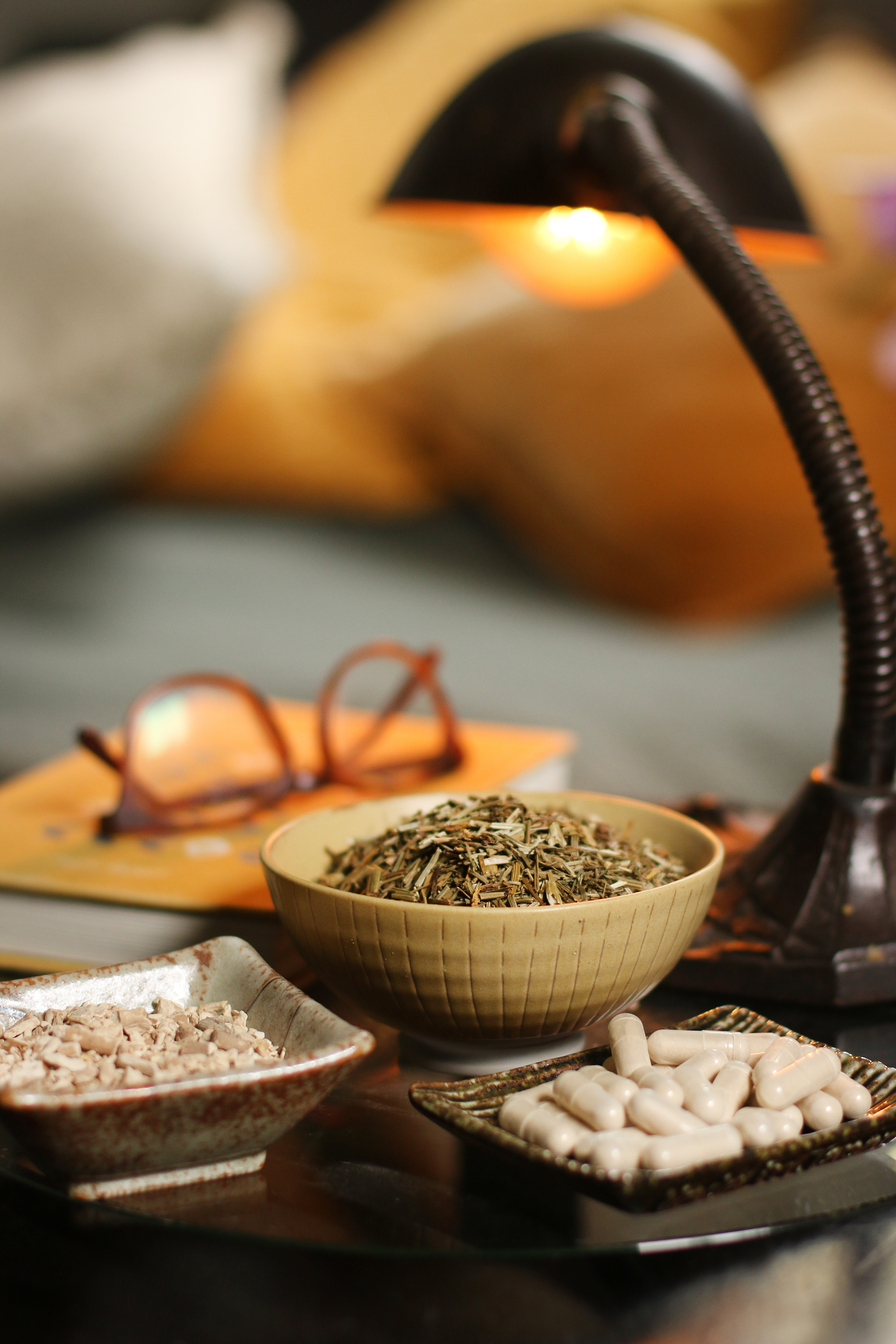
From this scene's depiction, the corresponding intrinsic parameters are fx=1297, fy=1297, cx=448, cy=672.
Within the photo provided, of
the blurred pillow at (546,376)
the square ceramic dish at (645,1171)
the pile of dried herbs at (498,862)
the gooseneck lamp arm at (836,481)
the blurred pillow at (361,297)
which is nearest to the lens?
the square ceramic dish at (645,1171)

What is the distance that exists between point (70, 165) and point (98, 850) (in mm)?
1148

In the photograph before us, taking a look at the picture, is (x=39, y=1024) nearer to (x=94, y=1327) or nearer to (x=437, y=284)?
(x=94, y=1327)

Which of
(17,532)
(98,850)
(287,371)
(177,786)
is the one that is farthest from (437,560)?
(98,850)

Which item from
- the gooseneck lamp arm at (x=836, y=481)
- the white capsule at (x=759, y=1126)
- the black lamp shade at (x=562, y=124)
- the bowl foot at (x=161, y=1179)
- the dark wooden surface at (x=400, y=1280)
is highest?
the black lamp shade at (x=562, y=124)

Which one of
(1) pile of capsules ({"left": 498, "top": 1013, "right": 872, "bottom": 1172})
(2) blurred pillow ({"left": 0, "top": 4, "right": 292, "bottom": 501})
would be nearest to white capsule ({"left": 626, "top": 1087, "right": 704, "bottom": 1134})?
(1) pile of capsules ({"left": 498, "top": 1013, "right": 872, "bottom": 1172})

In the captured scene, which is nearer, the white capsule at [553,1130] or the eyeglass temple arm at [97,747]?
the white capsule at [553,1130]

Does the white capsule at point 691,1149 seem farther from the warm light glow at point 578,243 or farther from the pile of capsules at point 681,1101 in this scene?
the warm light glow at point 578,243

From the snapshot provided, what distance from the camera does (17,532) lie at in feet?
5.16

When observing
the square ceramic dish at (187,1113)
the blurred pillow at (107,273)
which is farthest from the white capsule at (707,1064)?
the blurred pillow at (107,273)

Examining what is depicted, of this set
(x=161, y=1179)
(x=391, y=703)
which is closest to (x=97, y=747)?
(x=391, y=703)

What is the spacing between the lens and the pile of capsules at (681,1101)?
0.40 metres

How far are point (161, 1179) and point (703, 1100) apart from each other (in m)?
0.18

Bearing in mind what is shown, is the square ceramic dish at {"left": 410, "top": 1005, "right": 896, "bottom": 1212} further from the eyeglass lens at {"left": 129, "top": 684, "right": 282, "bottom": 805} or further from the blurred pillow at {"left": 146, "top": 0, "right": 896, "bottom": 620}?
the blurred pillow at {"left": 146, "top": 0, "right": 896, "bottom": 620}

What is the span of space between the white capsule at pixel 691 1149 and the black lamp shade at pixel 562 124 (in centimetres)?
53
